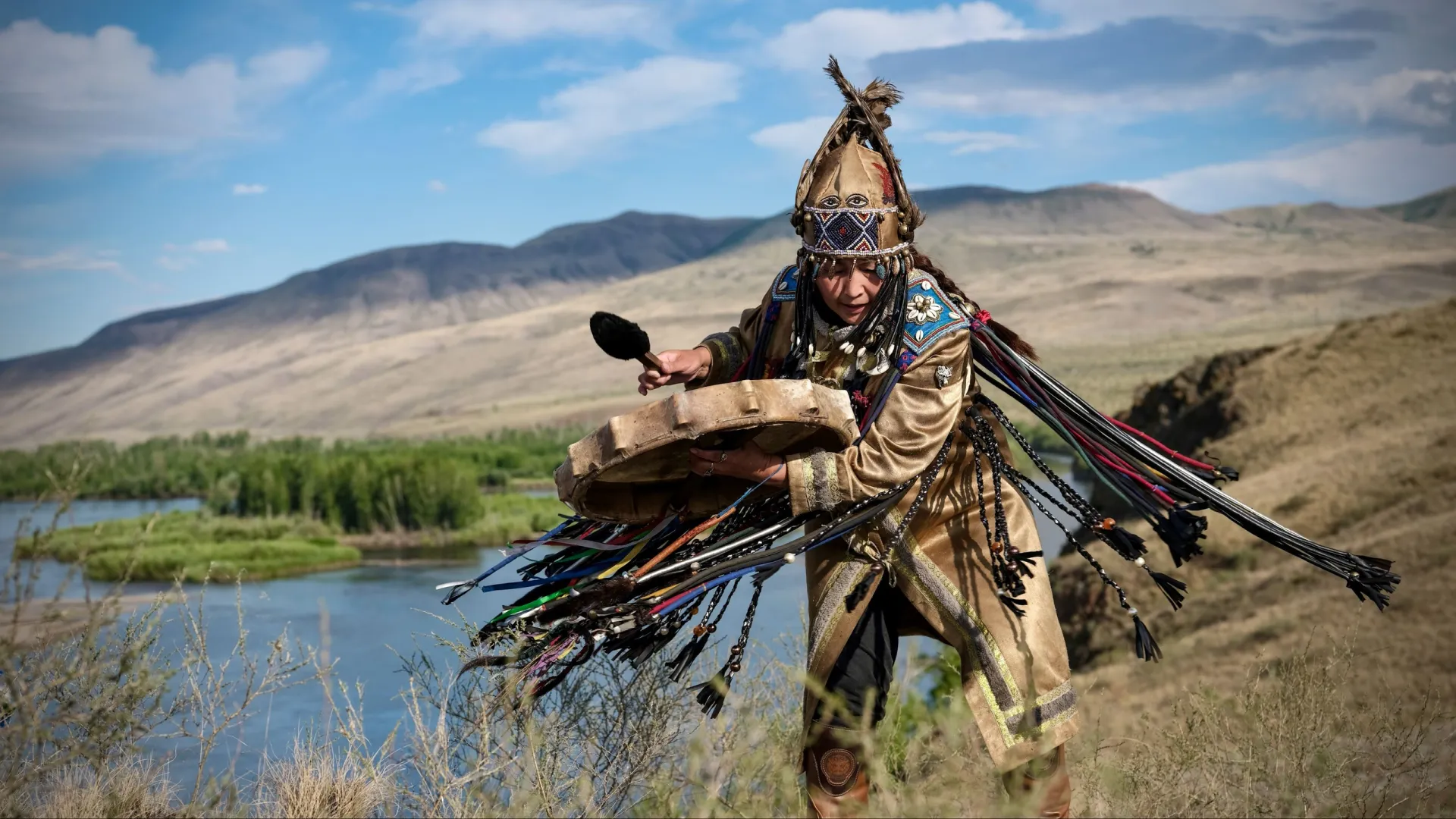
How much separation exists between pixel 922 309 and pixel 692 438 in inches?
31.2

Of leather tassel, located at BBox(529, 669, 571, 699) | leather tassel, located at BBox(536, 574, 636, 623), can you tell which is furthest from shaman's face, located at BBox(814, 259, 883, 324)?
leather tassel, located at BBox(529, 669, 571, 699)

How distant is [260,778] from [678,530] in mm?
1652

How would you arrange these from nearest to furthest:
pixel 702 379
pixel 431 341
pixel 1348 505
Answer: pixel 702 379 < pixel 1348 505 < pixel 431 341

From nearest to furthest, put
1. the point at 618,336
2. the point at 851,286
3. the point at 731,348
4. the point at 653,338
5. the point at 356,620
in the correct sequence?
the point at 618,336 → the point at 851,286 → the point at 731,348 → the point at 356,620 → the point at 653,338

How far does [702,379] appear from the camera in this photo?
400cm

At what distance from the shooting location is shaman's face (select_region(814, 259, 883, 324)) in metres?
3.65

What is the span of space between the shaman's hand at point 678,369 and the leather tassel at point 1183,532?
141cm

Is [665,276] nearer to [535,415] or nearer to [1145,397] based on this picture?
[535,415]

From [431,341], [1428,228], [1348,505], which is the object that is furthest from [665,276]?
[1348,505]

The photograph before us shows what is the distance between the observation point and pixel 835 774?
354 centimetres

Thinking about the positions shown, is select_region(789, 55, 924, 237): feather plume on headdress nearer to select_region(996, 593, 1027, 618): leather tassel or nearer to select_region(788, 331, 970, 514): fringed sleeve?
select_region(788, 331, 970, 514): fringed sleeve

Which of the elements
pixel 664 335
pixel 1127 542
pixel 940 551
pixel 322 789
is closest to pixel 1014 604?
pixel 940 551

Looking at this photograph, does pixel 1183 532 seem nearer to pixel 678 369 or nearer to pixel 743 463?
pixel 743 463

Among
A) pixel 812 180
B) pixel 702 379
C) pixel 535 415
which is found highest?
pixel 812 180
